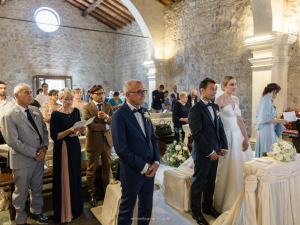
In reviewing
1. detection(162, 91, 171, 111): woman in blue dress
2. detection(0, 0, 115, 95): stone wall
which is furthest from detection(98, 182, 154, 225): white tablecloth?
detection(0, 0, 115, 95): stone wall

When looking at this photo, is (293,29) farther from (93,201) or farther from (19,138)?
(19,138)

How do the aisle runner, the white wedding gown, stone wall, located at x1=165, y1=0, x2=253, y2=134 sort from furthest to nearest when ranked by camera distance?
stone wall, located at x1=165, y1=0, x2=253, y2=134 < the white wedding gown < the aisle runner

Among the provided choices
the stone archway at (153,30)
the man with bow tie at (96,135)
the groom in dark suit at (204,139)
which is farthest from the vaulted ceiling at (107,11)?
the groom in dark suit at (204,139)

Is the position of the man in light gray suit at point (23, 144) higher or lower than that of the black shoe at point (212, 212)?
higher

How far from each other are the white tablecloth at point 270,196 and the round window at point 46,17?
45.6 ft

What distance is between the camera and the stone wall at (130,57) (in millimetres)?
12448

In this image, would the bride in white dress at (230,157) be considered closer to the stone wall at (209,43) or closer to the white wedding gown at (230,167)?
the white wedding gown at (230,167)

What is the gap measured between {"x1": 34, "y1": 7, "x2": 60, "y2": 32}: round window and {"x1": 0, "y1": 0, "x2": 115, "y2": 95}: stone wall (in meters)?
0.21

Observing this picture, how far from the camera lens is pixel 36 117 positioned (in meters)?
2.89

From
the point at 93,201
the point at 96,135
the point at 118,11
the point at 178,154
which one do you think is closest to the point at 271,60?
the point at 178,154

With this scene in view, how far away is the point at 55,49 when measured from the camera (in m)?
13.5

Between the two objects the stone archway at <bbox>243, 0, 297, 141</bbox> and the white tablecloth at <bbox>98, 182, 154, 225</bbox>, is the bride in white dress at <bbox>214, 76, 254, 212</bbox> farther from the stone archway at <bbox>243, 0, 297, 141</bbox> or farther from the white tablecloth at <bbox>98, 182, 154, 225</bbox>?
the stone archway at <bbox>243, 0, 297, 141</bbox>

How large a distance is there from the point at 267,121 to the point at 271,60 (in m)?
2.43

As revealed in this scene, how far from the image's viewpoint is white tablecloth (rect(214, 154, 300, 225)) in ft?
6.93
